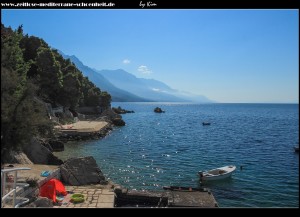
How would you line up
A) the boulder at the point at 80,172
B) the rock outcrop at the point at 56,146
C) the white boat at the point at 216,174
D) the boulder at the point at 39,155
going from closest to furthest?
the boulder at the point at 80,172 < the boulder at the point at 39,155 < the white boat at the point at 216,174 < the rock outcrop at the point at 56,146

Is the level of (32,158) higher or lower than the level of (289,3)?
lower

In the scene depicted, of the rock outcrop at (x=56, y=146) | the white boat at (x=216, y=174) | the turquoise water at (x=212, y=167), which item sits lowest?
the turquoise water at (x=212, y=167)

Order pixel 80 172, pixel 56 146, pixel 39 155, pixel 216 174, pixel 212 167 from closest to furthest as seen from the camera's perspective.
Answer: pixel 80 172, pixel 39 155, pixel 216 174, pixel 212 167, pixel 56 146

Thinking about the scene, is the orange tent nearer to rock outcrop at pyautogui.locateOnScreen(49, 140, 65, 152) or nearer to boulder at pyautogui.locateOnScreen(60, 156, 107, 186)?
boulder at pyautogui.locateOnScreen(60, 156, 107, 186)

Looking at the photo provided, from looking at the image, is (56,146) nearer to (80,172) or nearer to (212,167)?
(80,172)

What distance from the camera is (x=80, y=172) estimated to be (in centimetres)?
2341

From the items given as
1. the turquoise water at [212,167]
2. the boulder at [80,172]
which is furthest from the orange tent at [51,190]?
the turquoise water at [212,167]

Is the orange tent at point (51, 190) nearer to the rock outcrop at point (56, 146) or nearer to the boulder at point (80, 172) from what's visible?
the boulder at point (80, 172)

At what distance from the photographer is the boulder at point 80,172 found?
894 inches

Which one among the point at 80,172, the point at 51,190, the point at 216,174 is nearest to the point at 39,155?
the point at 80,172
